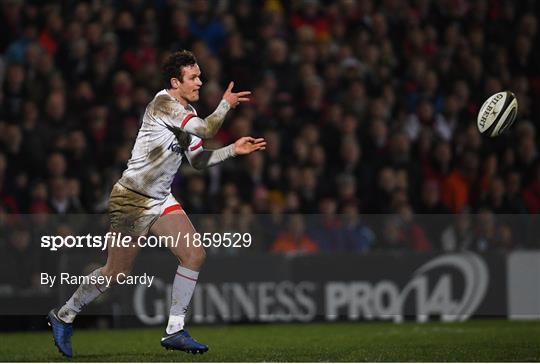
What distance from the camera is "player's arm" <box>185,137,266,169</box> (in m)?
9.31

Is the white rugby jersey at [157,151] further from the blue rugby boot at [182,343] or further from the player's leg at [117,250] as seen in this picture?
the blue rugby boot at [182,343]

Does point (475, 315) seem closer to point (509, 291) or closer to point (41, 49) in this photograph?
point (509, 291)

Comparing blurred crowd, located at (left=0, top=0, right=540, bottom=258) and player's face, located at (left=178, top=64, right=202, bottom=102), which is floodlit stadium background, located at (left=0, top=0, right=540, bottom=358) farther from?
player's face, located at (left=178, top=64, right=202, bottom=102)

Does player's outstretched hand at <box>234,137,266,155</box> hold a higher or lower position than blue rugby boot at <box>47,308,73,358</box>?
higher

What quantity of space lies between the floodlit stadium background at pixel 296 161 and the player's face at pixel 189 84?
4172mm

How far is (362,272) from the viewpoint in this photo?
14469 millimetres

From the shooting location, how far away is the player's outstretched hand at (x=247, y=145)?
9.29 meters

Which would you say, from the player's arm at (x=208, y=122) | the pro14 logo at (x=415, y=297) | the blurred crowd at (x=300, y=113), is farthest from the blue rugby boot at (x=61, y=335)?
the pro14 logo at (x=415, y=297)

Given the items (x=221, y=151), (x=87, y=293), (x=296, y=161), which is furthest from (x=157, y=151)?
(x=296, y=161)

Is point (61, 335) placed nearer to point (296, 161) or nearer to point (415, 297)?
point (415, 297)

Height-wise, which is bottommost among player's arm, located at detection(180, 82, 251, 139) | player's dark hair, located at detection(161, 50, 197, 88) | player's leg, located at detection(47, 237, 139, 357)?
player's leg, located at detection(47, 237, 139, 357)

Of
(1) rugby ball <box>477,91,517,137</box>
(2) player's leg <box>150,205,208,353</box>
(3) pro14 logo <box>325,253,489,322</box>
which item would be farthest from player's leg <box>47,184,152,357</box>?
(3) pro14 logo <box>325,253,489,322</box>

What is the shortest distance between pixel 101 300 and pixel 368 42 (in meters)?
5.96

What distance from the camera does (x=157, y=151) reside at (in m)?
9.83
